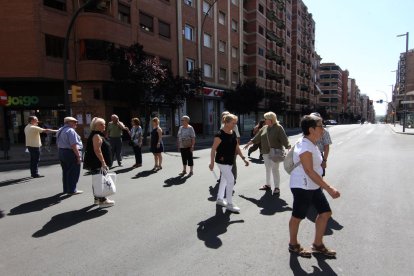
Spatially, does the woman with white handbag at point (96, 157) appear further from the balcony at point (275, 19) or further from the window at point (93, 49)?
the balcony at point (275, 19)

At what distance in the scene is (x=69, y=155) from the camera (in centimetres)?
678

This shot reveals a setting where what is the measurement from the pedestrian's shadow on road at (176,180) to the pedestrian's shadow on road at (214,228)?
2494mm

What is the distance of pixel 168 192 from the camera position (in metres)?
6.93

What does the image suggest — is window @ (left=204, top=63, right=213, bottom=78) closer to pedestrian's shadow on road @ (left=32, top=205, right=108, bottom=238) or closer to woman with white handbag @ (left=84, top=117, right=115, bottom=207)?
woman with white handbag @ (left=84, top=117, right=115, bottom=207)

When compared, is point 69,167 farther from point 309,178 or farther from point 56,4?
point 56,4

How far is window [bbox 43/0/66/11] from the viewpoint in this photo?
1948 cm

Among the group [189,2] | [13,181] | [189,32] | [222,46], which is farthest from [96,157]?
[222,46]

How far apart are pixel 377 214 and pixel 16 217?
5.98 meters

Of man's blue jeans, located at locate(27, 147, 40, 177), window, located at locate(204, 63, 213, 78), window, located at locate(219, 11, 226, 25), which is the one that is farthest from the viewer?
window, located at locate(219, 11, 226, 25)

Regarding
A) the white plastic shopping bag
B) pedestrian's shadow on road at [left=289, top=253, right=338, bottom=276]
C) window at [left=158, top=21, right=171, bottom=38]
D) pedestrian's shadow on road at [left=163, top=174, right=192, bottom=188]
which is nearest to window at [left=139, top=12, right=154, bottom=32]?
window at [left=158, top=21, right=171, bottom=38]

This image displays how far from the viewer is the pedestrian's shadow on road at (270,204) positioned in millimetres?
5477

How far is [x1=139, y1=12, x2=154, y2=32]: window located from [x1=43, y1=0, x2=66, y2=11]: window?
5.80 meters

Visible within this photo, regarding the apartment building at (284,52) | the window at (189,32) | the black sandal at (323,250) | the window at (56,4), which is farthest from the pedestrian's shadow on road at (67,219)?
the apartment building at (284,52)

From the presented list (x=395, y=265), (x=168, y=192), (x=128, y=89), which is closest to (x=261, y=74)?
(x=128, y=89)
